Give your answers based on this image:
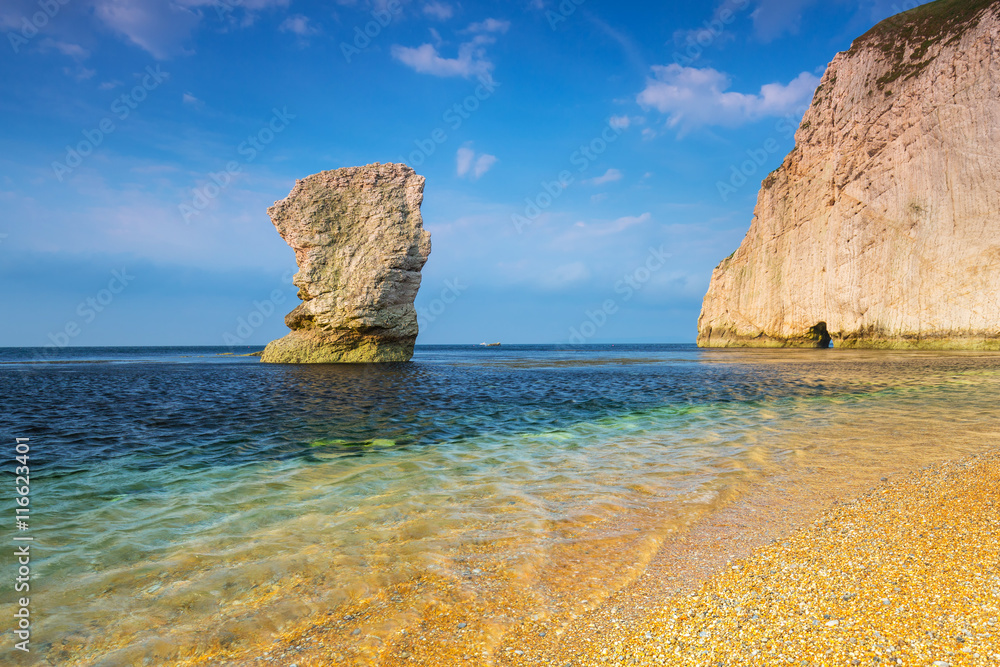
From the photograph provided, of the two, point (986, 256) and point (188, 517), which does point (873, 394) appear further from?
point (986, 256)

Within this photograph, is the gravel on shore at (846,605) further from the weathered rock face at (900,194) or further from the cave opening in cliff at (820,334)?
the cave opening in cliff at (820,334)

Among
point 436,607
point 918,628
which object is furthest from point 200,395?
point 918,628

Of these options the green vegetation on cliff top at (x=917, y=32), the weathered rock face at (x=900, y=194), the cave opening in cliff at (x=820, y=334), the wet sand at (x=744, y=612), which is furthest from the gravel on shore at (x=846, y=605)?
the cave opening in cliff at (x=820, y=334)

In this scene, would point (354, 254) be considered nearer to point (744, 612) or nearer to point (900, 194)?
point (744, 612)

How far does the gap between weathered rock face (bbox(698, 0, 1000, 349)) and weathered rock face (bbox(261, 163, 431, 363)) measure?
38.9 metres

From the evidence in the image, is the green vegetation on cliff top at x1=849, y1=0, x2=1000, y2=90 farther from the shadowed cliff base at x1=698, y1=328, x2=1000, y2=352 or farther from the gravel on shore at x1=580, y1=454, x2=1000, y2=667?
the gravel on shore at x1=580, y1=454, x2=1000, y2=667

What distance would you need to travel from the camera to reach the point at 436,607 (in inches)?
129

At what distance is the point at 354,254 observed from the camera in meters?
33.6

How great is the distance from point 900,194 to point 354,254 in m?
44.5

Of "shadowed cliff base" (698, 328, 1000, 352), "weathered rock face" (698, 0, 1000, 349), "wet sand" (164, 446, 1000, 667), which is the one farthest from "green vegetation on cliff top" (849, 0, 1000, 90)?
"wet sand" (164, 446, 1000, 667)

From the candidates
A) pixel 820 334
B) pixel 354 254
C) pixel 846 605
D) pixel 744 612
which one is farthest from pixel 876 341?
pixel 744 612

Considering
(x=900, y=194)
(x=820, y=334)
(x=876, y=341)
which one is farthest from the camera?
(x=820, y=334)

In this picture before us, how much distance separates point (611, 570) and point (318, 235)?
34.1 metres

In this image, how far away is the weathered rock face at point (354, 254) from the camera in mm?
33250
